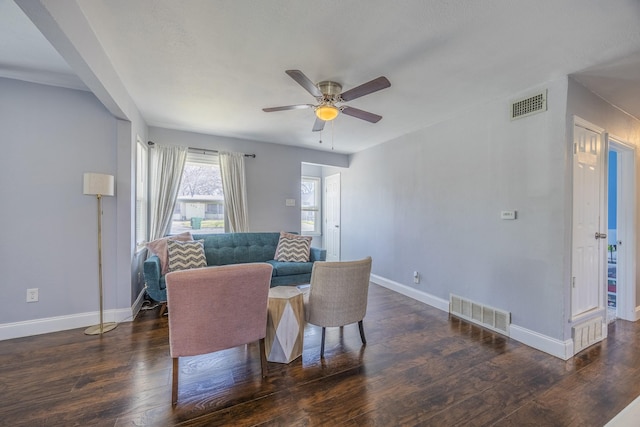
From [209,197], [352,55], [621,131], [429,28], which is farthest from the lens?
[209,197]

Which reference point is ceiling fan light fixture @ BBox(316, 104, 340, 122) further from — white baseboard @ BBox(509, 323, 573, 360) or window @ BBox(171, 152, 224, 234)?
white baseboard @ BBox(509, 323, 573, 360)

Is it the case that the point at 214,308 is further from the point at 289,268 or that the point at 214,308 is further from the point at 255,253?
the point at 255,253

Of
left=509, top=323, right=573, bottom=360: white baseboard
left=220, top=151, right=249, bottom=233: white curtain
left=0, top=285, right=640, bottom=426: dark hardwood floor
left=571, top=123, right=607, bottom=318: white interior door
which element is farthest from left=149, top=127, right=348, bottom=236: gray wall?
left=571, top=123, right=607, bottom=318: white interior door

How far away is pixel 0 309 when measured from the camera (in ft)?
8.37

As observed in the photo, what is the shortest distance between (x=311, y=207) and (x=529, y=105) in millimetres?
4783

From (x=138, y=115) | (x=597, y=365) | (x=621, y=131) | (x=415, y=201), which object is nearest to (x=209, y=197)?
(x=138, y=115)

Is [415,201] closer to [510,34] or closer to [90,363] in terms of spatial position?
[510,34]

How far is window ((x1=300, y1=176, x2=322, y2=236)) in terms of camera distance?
6.66 m

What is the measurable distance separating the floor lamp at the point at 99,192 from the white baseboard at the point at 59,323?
101 millimetres

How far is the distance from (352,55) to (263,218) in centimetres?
324

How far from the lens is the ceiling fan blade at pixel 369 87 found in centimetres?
Result: 196

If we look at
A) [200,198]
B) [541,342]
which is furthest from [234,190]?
[541,342]

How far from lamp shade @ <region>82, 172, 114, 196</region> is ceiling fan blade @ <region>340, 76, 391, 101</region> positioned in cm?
248

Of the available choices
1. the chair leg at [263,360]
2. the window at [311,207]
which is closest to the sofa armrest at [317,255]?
the chair leg at [263,360]
